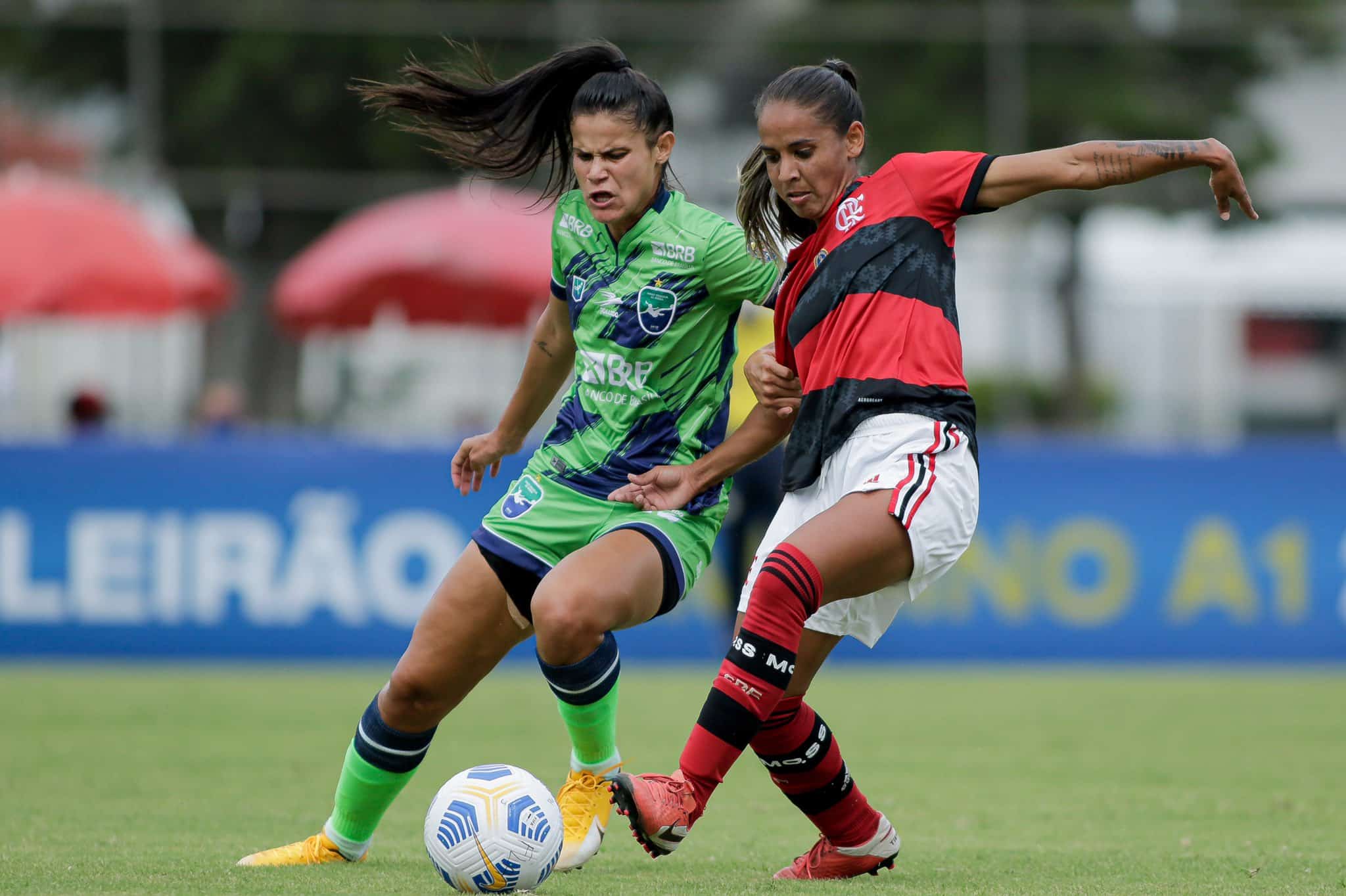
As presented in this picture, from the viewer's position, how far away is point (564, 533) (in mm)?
5168

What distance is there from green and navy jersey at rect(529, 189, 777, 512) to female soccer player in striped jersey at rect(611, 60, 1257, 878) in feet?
0.38

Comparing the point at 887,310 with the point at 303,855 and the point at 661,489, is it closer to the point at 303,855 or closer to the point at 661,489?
the point at 661,489

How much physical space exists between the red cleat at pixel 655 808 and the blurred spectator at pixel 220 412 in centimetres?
981

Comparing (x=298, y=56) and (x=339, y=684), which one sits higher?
(x=298, y=56)

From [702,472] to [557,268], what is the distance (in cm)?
76

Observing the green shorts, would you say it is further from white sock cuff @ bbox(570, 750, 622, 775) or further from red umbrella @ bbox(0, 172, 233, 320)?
red umbrella @ bbox(0, 172, 233, 320)

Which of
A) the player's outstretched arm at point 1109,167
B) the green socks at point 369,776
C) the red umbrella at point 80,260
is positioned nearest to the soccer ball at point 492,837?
the green socks at point 369,776

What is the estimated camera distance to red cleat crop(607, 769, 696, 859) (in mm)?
4344

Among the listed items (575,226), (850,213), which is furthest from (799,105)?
(575,226)

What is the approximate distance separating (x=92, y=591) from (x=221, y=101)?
7129 millimetres

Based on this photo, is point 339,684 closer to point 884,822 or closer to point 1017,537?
point 1017,537

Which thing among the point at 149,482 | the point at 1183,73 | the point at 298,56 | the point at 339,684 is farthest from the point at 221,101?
the point at 1183,73

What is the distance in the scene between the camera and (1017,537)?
500 inches

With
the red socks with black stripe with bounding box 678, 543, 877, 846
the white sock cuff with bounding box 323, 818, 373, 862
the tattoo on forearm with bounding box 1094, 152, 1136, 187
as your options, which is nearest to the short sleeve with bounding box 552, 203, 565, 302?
the red socks with black stripe with bounding box 678, 543, 877, 846
